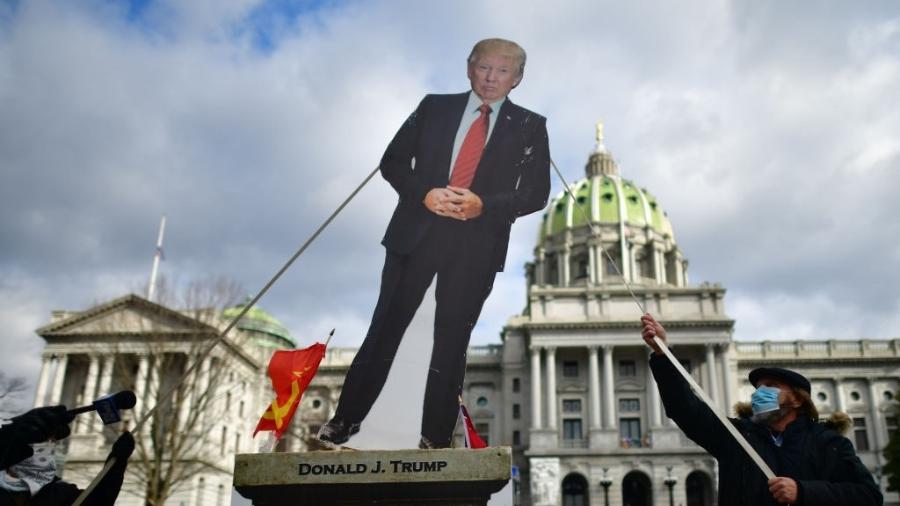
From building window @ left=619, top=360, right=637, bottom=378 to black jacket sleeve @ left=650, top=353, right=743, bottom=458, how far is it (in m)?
57.7

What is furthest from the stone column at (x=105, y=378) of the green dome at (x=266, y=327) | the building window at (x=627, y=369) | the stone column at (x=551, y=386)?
the building window at (x=627, y=369)

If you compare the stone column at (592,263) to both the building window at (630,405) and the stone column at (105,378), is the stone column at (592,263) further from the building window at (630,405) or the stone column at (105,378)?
the stone column at (105,378)

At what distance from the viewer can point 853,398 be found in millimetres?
66812

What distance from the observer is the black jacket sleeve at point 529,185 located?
35.3 feet

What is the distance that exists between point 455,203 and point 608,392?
52.0 m

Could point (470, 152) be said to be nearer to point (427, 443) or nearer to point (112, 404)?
point (427, 443)

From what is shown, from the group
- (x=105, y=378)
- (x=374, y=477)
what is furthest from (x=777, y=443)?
(x=105, y=378)

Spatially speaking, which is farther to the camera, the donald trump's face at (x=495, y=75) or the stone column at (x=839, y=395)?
the stone column at (x=839, y=395)

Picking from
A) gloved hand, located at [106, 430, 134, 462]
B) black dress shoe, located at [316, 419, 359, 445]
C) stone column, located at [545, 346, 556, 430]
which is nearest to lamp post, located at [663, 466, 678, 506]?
stone column, located at [545, 346, 556, 430]

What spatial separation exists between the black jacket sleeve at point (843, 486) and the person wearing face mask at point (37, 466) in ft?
16.8

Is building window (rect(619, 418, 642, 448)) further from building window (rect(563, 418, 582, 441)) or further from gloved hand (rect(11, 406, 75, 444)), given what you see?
gloved hand (rect(11, 406, 75, 444))

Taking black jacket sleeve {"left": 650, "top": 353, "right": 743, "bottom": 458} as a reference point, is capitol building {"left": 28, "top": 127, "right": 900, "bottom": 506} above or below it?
above

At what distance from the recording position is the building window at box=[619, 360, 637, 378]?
6208 cm

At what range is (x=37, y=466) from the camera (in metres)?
5.64
